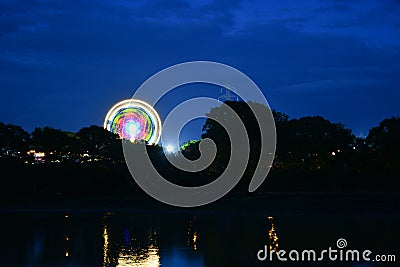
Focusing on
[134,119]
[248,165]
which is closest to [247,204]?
→ [248,165]

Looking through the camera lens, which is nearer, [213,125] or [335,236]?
[335,236]

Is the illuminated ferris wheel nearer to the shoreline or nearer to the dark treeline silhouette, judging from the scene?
the dark treeline silhouette

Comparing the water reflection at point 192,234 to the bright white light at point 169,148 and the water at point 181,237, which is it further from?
the bright white light at point 169,148

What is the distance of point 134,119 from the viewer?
65500mm

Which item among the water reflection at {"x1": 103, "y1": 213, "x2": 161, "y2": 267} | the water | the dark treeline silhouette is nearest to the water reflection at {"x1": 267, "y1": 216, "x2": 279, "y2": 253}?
the water

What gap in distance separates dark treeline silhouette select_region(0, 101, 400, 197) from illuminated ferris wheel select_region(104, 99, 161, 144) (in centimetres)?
210

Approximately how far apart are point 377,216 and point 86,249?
16.2 meters

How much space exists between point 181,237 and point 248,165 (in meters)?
25.8

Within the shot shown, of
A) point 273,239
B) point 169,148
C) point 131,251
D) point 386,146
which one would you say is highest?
point 169,148

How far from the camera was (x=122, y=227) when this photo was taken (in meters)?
27.5

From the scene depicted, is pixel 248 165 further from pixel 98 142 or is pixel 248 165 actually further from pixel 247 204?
pixel 98 142

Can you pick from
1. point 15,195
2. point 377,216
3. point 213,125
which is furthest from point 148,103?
point 377,216

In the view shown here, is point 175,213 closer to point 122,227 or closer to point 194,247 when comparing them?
point 122,227

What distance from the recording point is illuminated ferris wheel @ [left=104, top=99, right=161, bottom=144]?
64812 millimetres
